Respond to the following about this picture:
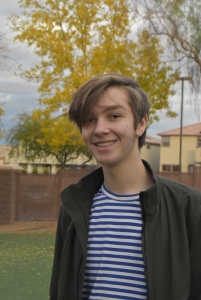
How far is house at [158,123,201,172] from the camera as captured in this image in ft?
186

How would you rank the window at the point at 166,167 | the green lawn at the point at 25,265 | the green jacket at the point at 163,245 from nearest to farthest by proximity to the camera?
the green jacket at the point at 163,245, the green lawn at the point at 25,265, the window at the point at 166,167

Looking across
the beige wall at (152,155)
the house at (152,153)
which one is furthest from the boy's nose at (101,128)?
the beige wall at (152,155)

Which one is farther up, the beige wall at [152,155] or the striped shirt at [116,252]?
the beige wall at [152,155]

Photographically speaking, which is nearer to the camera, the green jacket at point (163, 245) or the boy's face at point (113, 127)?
the green jacket at point (163, 245)

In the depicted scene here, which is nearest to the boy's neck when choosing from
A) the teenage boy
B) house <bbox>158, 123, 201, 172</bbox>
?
the teenage boy

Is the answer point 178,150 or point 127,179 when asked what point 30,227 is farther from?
point 178,150

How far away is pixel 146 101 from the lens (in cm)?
253

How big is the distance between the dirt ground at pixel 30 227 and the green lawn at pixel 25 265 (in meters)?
0.92

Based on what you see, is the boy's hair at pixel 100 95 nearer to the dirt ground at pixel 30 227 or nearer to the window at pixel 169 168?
the dirt ground at pixel 30 227

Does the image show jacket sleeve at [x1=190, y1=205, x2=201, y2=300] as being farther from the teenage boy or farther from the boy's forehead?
the boy's forehead

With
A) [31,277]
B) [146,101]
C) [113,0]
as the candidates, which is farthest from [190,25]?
[146,101]

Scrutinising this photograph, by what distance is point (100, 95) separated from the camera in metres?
2.41

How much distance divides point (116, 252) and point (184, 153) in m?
55.6

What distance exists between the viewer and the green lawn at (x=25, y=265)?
24.9ft
